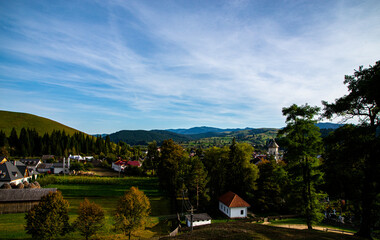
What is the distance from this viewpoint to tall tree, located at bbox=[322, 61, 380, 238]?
12.5m

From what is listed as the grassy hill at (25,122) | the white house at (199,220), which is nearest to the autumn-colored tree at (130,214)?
the white house at (199,220)

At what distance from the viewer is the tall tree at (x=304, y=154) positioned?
1759 cm

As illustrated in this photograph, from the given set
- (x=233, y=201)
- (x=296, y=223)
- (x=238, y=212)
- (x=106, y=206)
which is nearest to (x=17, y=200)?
(x=106, y=206)

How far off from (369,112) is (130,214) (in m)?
24.0

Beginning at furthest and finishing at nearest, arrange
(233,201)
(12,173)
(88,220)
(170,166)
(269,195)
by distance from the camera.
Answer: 1. (12,173)
2. (170,166)
3. (269,195)
4. (233,201)
5. (88,220)

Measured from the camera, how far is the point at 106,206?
38.7 meters

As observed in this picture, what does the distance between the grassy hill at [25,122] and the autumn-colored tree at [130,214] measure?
160m

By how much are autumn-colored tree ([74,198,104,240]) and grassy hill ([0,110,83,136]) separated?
520ft

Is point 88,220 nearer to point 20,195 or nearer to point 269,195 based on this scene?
point 20,195

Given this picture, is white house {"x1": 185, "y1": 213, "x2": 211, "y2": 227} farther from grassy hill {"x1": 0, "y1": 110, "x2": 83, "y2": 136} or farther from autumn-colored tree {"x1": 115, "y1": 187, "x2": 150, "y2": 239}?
grassy hill {"x1": 0, "y1": 110, "x2": 83, "y2": 136}

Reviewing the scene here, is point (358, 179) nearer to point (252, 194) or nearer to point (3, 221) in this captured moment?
point (252, 194)

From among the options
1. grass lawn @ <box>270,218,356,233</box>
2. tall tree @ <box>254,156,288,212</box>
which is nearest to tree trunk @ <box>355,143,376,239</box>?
grass lawn @ <box>270,218,356,233</box>

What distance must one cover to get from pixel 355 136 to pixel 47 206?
2912cm

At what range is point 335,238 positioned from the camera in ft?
50.7
